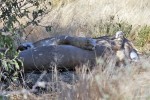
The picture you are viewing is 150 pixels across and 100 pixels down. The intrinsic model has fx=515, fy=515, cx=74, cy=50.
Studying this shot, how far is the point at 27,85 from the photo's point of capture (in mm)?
5336

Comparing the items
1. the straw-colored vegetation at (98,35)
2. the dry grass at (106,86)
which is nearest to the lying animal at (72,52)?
the straw-colored vegetation at (98,35)

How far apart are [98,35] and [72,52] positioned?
490 cm

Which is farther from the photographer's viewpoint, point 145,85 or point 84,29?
point 84,29

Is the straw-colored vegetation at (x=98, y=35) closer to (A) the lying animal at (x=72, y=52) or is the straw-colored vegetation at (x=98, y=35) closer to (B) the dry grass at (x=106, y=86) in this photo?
(B) the dry grass at (x=106, y=86)

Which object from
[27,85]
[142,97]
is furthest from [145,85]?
[27,85]

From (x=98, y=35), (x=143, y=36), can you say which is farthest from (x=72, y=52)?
(x=143, y=36)

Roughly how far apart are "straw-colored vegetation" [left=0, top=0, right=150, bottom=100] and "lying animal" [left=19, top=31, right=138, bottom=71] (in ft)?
0.85

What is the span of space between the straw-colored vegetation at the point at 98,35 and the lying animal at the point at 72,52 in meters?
0.26

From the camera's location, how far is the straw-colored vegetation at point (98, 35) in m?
4.12

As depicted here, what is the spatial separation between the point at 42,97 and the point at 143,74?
97 centimetres

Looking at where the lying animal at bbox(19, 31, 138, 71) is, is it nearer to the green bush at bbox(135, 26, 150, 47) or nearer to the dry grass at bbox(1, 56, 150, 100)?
the dry grass at bbox(1, 56, 150, 100)

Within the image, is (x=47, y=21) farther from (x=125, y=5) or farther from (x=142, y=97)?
(x=142, y=97)

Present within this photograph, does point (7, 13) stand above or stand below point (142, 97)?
above

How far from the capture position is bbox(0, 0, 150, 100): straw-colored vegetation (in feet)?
13.5
